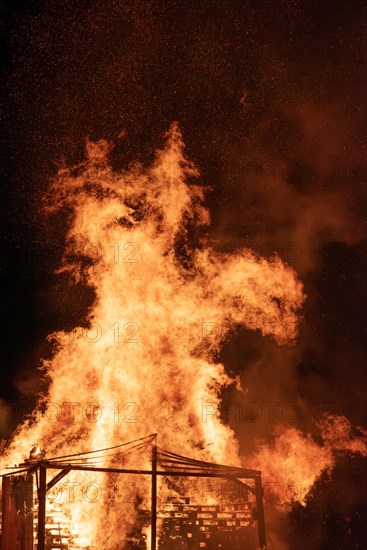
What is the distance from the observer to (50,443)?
48.9ft

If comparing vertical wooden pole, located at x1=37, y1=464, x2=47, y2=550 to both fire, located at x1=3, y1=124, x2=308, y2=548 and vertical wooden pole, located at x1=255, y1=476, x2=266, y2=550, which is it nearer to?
vertical wooden pole, located at x1=255, y1=476, x2=266, y2=550

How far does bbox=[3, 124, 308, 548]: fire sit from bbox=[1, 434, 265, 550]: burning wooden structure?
1.56m

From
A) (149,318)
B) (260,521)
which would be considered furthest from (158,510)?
(149,318)

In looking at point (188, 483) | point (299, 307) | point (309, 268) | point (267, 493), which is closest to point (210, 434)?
point (188, 483)

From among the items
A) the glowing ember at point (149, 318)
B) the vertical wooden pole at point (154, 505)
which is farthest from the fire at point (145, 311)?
the vertical wooden pole at point (154, 505)

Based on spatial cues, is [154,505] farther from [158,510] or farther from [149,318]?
[149,318]

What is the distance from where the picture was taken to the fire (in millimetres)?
14781

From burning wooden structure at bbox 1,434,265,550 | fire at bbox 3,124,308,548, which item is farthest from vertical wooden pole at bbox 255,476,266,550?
fire at bbox 3,124,308,548

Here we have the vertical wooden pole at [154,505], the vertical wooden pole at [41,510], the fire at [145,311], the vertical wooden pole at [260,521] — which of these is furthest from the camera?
the fire at [145,311]

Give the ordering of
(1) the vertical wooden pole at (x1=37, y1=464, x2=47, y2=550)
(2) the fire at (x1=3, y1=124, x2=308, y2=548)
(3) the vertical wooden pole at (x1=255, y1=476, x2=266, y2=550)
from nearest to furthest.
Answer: (1) the vertical wooden pole at (x1=37, y1=464, x2=47, y2=550) → (3) the vertical wooden pole at (x1=255, y1=476, x2=266, y2=550) → (2) the fire at (x1=3, y1=124, x2=308, y2=548)

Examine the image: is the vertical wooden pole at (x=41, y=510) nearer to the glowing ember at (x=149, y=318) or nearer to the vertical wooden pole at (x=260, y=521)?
the vertical wooden pole at (x=260, y=521)

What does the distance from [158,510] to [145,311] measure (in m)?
4.84

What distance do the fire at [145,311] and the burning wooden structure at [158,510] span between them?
5.11ft

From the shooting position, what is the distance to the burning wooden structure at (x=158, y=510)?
10.5 meters
